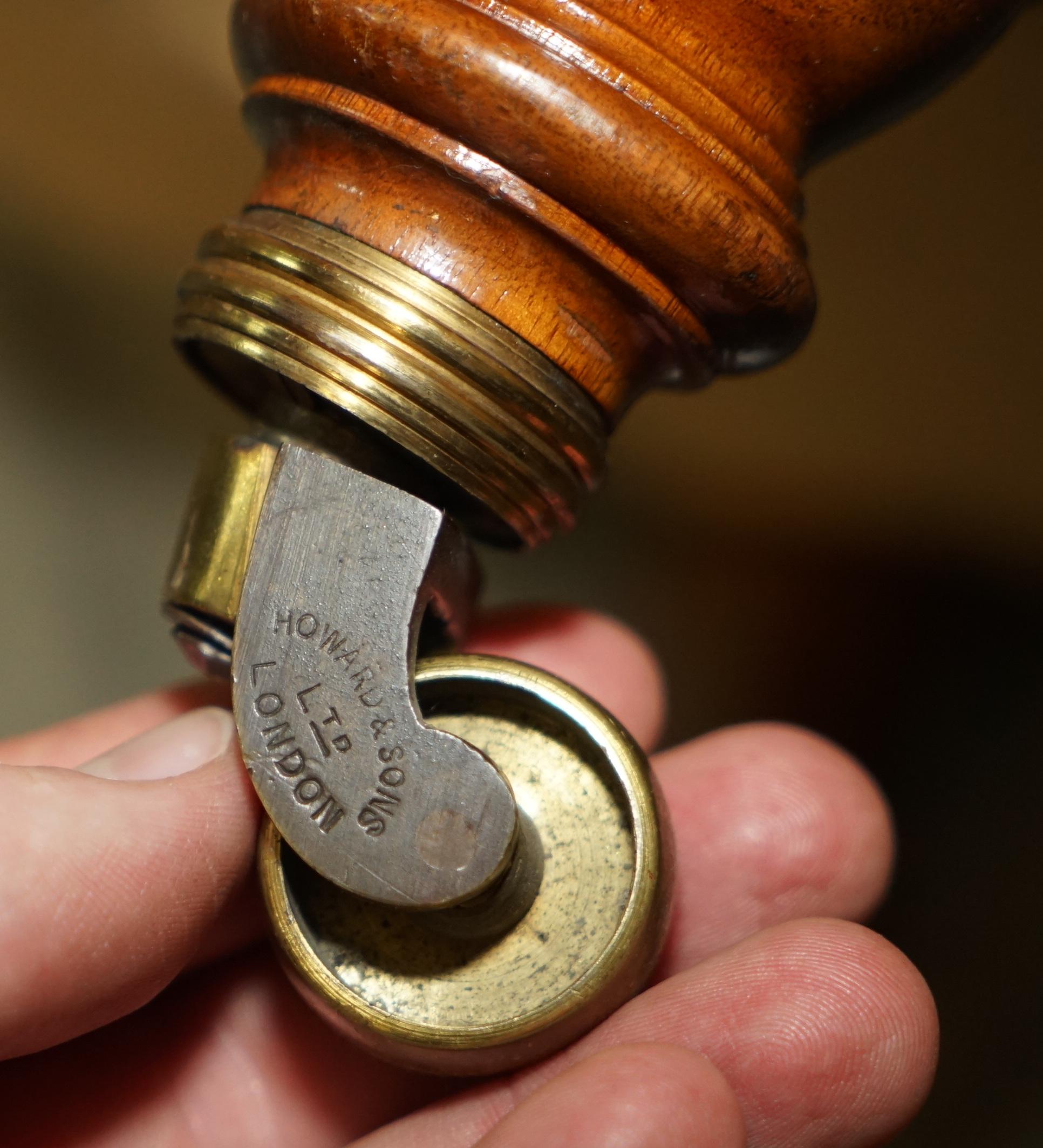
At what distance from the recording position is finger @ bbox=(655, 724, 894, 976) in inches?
36.0

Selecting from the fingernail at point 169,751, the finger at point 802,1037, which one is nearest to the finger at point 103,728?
the fingernail at point 169,751

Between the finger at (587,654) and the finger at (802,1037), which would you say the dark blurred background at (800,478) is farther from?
the finger at (802,1037)

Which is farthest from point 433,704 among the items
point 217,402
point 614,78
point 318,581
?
point 217,402

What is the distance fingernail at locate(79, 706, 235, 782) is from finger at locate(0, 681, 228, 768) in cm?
13

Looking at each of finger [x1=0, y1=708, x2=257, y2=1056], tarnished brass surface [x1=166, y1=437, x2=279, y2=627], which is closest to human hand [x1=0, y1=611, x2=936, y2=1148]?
finger [x1=0, y1=708, x2=257, y2=1056]

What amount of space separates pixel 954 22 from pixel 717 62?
17 cm

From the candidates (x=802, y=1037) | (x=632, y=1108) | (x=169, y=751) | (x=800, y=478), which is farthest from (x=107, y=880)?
(x=800, y=478)

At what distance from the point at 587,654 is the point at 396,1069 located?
402mm

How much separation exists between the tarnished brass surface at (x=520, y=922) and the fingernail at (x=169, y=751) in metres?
0.10

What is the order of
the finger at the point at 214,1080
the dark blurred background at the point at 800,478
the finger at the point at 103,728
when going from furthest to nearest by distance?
the dark blurred background at the point at 800,478, the finger at the point at 103,728, the finger at the point at 214,1080

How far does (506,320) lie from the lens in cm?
72

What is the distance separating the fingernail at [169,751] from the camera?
797 millimetres

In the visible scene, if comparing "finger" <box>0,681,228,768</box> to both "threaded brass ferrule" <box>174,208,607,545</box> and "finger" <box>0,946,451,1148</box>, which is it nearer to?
"finger" <box>0,946,451,1148</box>

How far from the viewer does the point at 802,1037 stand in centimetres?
75
